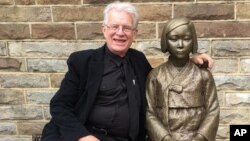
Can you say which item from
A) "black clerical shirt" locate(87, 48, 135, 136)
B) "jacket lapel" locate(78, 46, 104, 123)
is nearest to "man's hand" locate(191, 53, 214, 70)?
"black clerical shirt" locate(87, 48, 135, 136)

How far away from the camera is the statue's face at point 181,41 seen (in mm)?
2492

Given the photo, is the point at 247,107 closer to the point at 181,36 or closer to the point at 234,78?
the point at 234,78

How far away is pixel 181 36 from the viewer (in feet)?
8.22

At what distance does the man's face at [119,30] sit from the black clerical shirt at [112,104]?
0.14 m

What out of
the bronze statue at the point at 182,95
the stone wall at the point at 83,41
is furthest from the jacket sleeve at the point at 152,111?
the stone wall at the point at 83,41

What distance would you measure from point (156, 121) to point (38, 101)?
170 centimetres

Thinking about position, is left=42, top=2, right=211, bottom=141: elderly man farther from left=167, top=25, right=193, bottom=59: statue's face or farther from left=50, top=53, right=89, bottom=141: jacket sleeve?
left=167, top=25, right=193, bottom=59: statue's face

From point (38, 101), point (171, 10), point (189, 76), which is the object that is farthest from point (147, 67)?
point (38, 101)

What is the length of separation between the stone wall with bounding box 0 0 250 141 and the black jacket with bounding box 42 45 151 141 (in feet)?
3.23

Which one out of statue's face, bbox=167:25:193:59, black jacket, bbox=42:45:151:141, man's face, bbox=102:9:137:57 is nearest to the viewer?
statue's face, bbox=167:25:193:59

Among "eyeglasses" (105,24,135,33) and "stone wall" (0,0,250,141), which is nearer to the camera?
"eyeglasses" (105,24,135,33)

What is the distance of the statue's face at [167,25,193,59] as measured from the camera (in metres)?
2.49

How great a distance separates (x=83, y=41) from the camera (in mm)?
3789

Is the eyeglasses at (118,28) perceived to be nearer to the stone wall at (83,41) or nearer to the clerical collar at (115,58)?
the clerical collar at (115,58)
